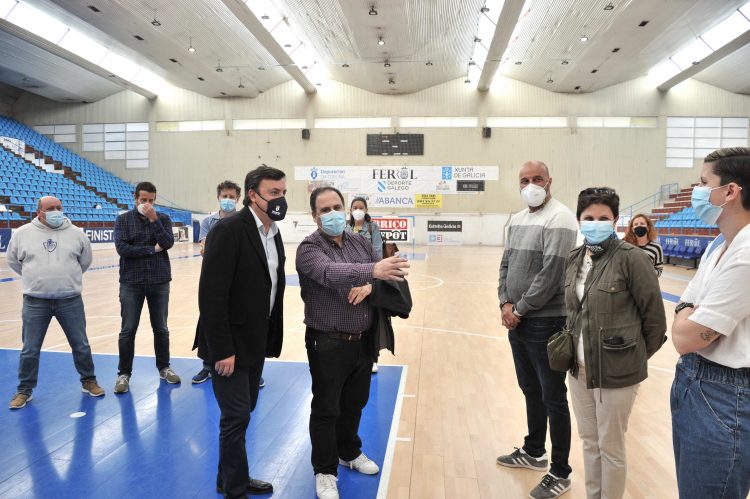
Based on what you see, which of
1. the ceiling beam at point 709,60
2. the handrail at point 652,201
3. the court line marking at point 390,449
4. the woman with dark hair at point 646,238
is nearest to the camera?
the court line marking at point 390,449

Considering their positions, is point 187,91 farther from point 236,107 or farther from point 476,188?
point 476,188

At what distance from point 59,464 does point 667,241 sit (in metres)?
17.6

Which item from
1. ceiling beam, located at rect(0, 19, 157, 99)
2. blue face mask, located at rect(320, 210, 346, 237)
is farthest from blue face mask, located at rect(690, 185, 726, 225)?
ceiling beam, located at rect(0, 19, 157, 99)

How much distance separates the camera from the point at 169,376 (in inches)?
172

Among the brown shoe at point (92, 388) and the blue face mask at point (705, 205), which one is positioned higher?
the blue face mask at point (705, 205)

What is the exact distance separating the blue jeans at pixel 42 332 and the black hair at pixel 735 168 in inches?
174

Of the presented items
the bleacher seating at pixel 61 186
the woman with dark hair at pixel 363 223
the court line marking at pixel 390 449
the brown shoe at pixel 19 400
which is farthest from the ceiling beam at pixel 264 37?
the court line marking at pixel 390 449

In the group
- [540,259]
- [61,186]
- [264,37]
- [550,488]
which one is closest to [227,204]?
[540,259]

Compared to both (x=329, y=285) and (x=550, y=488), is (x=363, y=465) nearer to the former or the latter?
(x=550, y=488)

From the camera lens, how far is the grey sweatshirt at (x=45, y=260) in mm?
3839

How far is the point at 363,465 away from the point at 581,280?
1639 mm

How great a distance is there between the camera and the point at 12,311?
750 cm

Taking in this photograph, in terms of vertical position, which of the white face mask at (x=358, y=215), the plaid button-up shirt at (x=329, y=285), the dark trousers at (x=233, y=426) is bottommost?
the dark trousers at (x=233, y=426)

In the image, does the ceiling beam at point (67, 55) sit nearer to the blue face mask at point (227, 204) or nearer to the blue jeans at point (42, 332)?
the blue face mask at point (227, 204)
